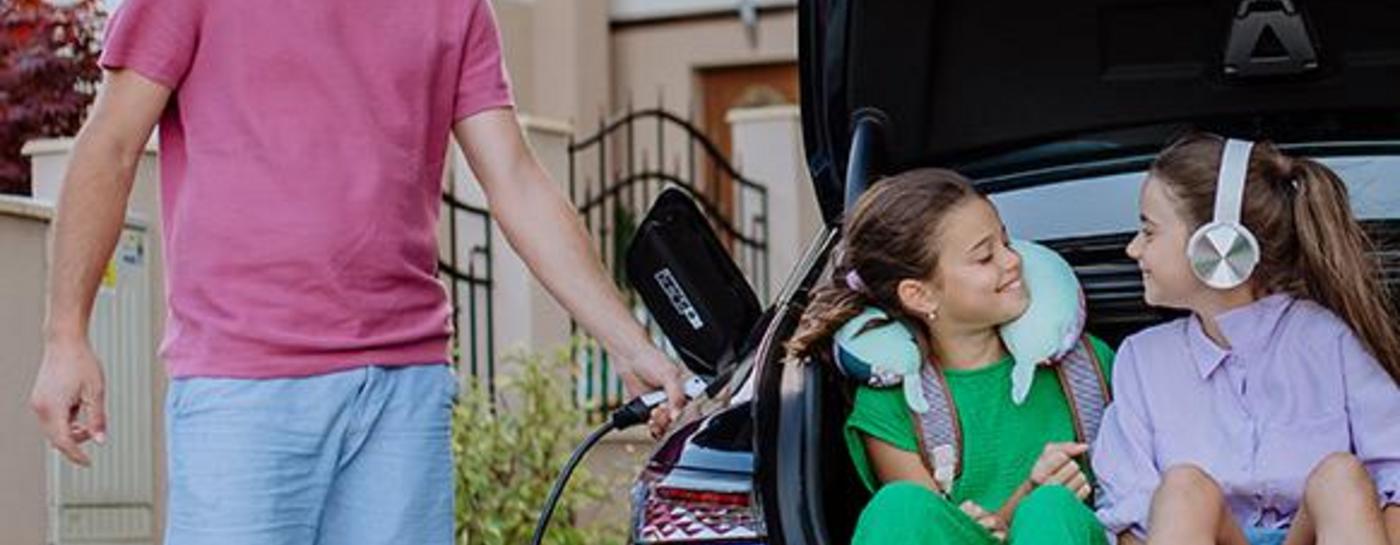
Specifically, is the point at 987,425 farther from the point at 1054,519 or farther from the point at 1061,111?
the point at 1061,111

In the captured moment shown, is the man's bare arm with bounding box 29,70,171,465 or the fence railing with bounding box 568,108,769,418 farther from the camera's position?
the fence railing with bounding box 568,108,769,418

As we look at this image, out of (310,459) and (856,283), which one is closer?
(310,459)

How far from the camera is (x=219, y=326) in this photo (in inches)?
152

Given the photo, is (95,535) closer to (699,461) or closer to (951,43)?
(951,43)

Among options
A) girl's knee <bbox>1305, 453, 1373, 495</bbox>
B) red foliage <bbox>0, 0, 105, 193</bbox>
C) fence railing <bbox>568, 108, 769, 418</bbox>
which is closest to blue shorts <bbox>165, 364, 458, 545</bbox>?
girl's knee <bbox>1305, 453, 1373, 495</bbox>

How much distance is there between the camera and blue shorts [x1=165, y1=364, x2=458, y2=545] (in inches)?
150

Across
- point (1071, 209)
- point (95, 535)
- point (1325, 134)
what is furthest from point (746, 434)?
point (95, 535)

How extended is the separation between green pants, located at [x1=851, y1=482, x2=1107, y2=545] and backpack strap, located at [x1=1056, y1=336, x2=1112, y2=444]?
339 millimetres

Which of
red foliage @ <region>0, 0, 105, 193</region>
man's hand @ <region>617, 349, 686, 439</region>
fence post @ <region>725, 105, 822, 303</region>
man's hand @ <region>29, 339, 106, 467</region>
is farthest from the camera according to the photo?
fence post @ <region>725, 105, 822, 303</region>

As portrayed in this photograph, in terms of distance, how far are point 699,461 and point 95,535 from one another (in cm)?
398

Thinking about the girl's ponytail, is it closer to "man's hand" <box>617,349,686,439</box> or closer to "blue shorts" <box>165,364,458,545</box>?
"man's hand" <box>617,349,686,439</box>

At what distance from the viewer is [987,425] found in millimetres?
4301

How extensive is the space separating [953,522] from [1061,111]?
1.42 m

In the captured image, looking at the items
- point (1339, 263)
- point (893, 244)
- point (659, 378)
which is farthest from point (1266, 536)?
point (659, 378)
